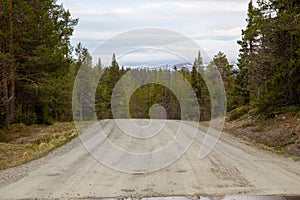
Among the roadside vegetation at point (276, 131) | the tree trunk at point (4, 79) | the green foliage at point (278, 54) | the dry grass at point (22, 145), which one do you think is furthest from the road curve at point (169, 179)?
the tree trunk at point (4, 79)

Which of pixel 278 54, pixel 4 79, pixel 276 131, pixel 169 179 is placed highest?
pixel 278 54

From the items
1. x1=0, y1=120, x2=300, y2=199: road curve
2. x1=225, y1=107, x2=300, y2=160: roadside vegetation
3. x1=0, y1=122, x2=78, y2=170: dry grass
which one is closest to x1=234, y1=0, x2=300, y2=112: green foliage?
x1=225, y1=107, x2=300, y2=160: roadside vegetation

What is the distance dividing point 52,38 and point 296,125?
14.3 m

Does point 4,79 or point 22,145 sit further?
point 4,79

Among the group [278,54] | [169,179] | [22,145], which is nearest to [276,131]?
[278,54]

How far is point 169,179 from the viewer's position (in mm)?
8508

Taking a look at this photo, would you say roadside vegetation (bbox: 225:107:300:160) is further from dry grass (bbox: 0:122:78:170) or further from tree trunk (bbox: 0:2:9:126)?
tree trunk (bbox: 0:2:9:126)

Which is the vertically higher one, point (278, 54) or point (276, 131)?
point (278, 54)

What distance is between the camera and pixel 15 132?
67.9ft

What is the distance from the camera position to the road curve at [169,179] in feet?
24.3

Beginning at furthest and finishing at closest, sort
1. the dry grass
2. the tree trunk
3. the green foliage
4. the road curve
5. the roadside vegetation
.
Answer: the tree trunk
the green foliage
the roadside vegetation
the dry grass
the road curve

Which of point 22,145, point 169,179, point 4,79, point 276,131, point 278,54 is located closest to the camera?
point 169,179

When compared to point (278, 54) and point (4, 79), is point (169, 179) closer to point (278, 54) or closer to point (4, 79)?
point (278, 54)

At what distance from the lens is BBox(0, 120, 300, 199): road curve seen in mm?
7395
